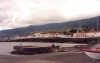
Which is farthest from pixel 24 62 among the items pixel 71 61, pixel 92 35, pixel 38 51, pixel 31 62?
pixel 92 35

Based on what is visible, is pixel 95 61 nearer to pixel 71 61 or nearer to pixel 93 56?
pixel 93 56

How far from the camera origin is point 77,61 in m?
33.0

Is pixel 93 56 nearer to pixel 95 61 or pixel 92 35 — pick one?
pixel 95 61

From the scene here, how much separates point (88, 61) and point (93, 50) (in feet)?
4.41

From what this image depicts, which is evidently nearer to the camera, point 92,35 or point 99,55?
point 99,55

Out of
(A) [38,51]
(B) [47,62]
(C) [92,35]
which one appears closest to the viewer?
(B) [47,62]

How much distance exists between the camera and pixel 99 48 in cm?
3288

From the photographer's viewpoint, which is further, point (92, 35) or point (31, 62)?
point (92, 35)

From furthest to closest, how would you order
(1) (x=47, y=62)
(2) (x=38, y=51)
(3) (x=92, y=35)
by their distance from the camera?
(3) (x=92, y=35)
(2) (x=38, y=51)
(1) (x=47, y=62)

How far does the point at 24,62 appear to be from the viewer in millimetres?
33750

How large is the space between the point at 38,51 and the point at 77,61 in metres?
19.2

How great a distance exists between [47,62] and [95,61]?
5.37 metres

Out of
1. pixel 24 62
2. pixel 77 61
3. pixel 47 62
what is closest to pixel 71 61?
pixel 77 61

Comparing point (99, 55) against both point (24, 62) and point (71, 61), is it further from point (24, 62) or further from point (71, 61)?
point (24, 62)
